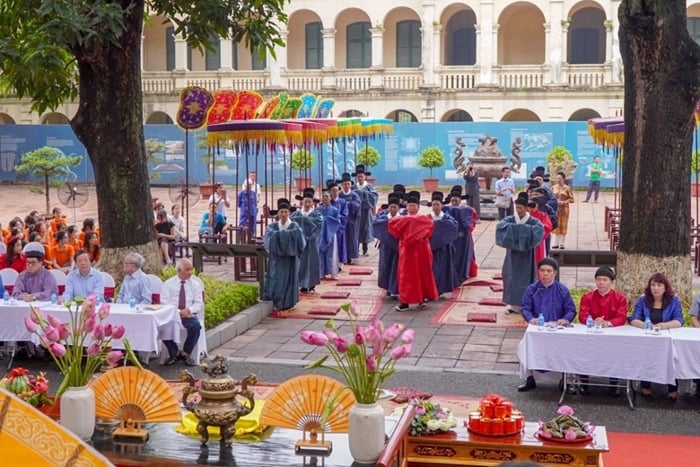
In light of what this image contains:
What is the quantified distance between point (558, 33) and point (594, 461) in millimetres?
30609

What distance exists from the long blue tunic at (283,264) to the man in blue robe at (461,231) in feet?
9.64

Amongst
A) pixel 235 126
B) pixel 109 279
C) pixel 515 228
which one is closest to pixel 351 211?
pixel 235 126

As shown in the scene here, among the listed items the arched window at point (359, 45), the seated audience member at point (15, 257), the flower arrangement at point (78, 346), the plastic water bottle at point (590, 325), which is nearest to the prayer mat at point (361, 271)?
the seated audience member at point (15, 257)

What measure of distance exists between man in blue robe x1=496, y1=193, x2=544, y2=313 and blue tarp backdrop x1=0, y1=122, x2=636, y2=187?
1747 centimetres

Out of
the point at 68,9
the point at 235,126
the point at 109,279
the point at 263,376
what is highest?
the point at 68,9

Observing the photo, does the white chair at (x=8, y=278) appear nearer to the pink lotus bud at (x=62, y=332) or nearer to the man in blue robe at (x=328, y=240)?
the man in blue robe at (x=328, y=240)

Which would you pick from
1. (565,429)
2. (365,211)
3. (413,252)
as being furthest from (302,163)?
(565,429)

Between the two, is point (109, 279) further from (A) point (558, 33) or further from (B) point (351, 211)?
(A) point (558, 33)

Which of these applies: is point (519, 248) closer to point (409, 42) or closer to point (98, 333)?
point (98, 333)

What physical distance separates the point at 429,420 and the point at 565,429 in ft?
2.98

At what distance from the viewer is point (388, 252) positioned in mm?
14562

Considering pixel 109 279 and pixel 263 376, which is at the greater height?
pixel 109 279

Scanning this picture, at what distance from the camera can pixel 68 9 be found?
10.4 m

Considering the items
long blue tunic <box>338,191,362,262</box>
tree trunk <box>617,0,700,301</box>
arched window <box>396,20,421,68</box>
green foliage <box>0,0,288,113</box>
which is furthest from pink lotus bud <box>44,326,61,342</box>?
arched window <box>396,20,421,68</box>
